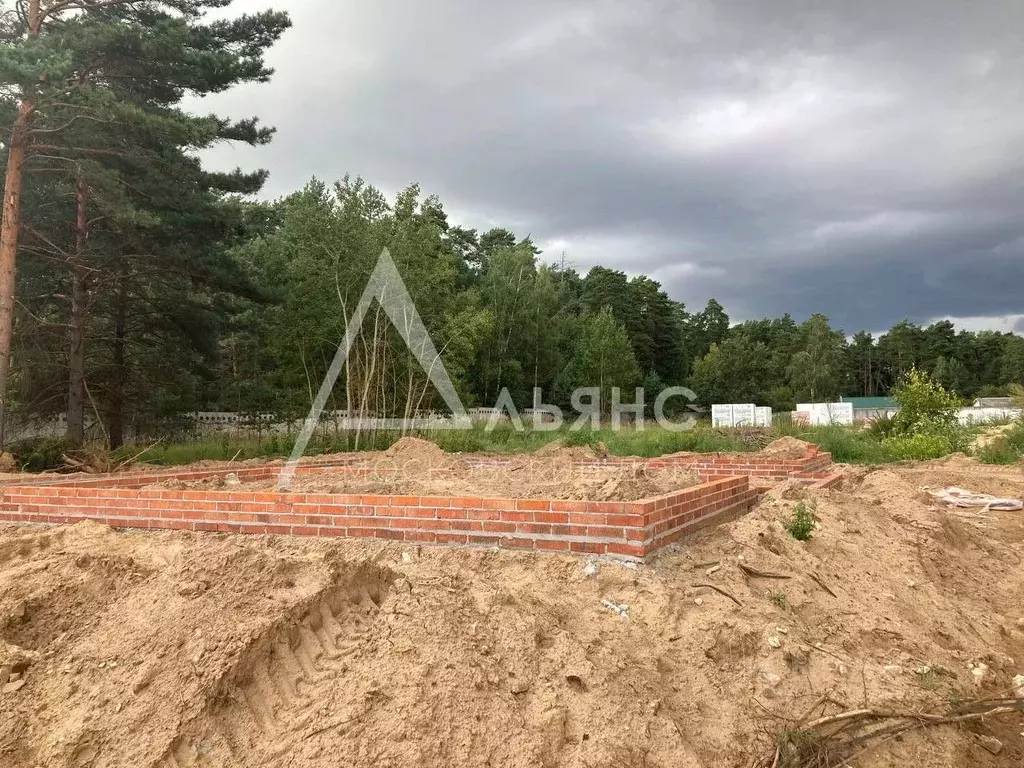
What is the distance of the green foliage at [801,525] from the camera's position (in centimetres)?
452

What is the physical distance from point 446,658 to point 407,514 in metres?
1.19

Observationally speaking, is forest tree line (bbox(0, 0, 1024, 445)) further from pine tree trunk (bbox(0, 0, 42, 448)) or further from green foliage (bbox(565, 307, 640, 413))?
green foliage (bbox(565, 307, 640, 413))

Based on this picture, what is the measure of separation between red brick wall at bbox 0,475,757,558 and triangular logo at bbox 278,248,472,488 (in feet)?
23.4

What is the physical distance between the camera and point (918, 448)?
1088 cm

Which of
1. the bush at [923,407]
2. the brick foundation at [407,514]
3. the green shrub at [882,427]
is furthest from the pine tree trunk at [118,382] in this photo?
the bush at [923,407]

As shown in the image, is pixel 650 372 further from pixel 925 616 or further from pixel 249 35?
pixel 925 616

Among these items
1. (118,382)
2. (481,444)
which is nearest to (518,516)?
(481,444)

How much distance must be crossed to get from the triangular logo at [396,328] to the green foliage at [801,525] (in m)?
8.73

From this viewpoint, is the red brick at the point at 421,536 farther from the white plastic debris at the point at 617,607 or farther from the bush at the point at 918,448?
the bush at the point at 918,448

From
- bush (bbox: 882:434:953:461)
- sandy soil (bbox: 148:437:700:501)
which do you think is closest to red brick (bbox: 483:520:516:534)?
sandy soil (bbox: 148:437:700:501)

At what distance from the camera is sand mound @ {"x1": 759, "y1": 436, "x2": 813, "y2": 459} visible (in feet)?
26.7

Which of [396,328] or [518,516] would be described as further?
[396,328]

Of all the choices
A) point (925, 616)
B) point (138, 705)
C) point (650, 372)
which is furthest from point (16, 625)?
point (650, 372)

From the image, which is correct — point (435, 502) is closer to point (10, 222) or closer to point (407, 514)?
point (407, 514)
